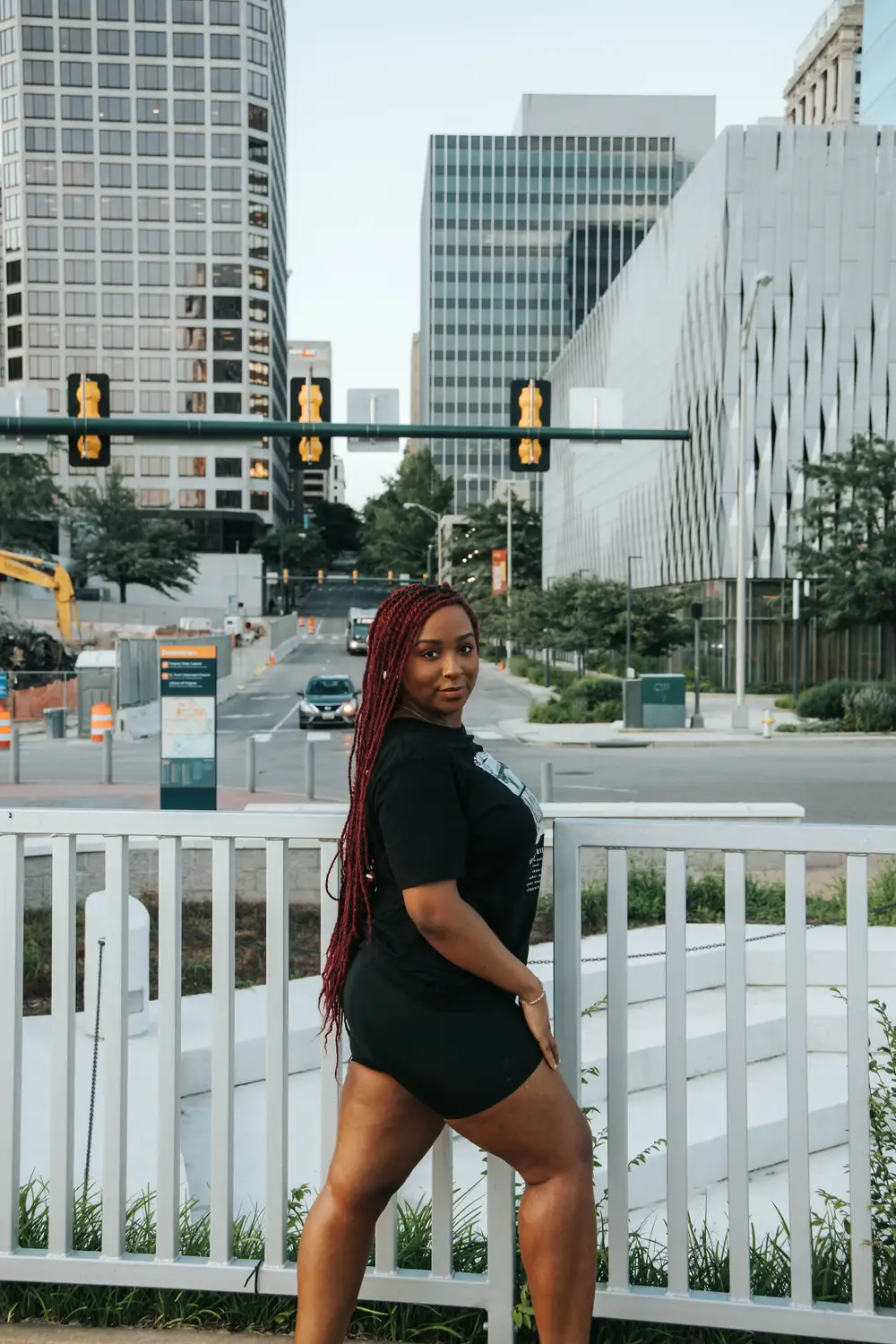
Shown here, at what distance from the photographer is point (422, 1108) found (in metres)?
2.61

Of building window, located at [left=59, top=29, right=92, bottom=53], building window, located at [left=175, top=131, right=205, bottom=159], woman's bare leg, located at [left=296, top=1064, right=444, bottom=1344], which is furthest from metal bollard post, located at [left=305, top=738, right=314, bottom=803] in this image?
building window, located at [left=59, top=29, right=92, bottom=53]

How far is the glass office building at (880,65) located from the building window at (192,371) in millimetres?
65692

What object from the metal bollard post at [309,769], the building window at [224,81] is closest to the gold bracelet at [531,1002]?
the metal bollard post at [309,769]

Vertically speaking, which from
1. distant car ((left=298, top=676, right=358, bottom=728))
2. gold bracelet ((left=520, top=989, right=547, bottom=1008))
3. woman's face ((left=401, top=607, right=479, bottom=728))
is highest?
woman's face ((left=401, top=607, right=479, bottom=728))

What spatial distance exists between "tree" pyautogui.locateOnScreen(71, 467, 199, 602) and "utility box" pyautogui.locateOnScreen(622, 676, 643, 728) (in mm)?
62875

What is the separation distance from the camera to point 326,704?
102 ft

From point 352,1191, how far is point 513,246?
515 feet

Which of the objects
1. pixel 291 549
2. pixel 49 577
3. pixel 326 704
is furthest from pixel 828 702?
pixel 291 549

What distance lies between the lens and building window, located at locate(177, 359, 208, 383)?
121 metres

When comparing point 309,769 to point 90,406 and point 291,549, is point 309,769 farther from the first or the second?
point 291,549

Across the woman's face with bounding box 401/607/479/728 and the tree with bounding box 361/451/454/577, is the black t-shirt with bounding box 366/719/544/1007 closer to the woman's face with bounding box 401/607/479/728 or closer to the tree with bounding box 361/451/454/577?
the woman's face with bounding box 401/607/479/728

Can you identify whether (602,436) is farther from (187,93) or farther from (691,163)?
(691,163)

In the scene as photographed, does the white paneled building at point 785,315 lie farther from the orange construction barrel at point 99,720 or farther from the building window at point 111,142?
the building window at point 111,142

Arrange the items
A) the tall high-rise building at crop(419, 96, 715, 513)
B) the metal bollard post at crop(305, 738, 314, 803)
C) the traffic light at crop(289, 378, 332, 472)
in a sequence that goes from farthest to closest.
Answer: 1. the tall high-rise building at crop(419, 96, 715, 513)
2. the traffic light at crop(289, 378, 332, 472)
3. the metal bollard post at crop(305, 738, 314, 803)
